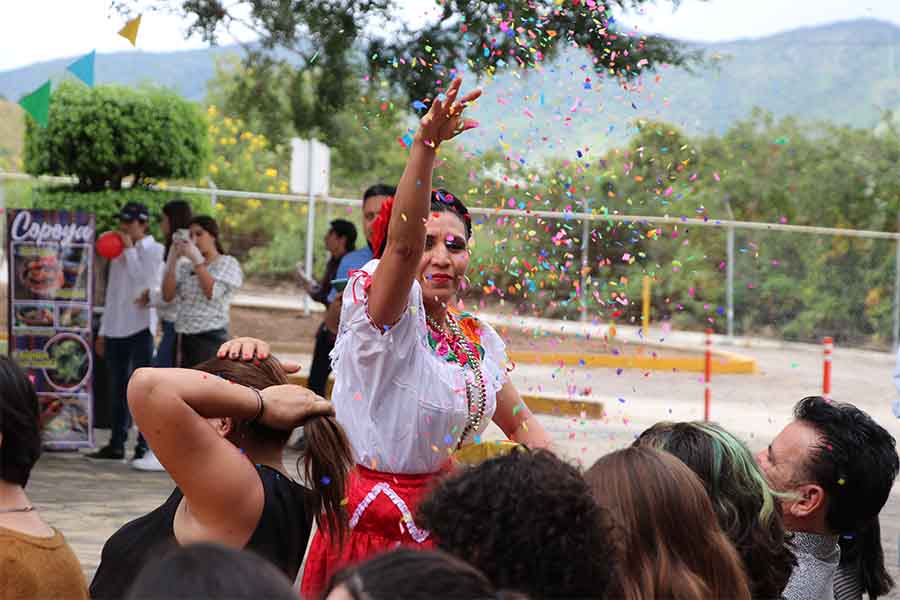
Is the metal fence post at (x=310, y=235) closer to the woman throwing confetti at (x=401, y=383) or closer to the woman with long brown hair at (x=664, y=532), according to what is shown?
the woman throwing confetti at (x=401, y=383)

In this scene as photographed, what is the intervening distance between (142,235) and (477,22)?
117 inches

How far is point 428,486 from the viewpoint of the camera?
9.25 ft

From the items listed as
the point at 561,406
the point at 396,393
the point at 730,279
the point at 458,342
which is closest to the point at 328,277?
the point at 561,406

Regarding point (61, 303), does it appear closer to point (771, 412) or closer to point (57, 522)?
point (57, 522)

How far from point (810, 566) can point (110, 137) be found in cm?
875

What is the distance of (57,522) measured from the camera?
677cm

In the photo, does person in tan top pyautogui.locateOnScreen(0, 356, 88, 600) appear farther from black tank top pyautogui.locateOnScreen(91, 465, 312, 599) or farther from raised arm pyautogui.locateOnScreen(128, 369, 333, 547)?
raised arm pyautogui.locateOnScreen(128, 369, 333, 547)

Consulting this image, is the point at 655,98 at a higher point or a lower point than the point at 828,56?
lower

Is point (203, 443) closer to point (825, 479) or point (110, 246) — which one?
point (825, 479)

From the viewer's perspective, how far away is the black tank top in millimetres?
2500

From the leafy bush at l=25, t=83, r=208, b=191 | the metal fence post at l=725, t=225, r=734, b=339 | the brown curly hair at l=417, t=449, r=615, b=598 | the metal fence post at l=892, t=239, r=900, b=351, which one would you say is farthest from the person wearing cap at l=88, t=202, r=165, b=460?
the metal fence post at l=892, t=239, r=900, b=351

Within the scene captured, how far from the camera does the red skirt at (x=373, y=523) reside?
3.07m

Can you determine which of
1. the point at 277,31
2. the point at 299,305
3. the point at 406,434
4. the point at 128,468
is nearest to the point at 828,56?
the point at 299,305

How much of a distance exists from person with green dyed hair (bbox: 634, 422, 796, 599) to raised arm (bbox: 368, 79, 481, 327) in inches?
25.7
